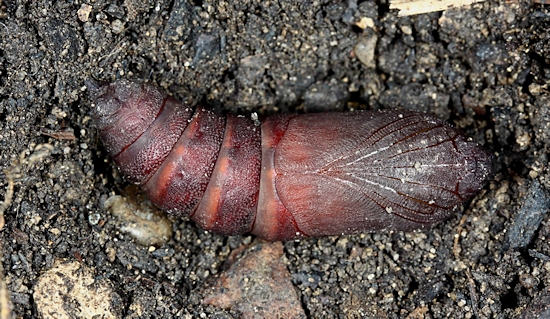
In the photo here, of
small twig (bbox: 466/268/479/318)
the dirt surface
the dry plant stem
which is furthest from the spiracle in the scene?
the dry plant stem

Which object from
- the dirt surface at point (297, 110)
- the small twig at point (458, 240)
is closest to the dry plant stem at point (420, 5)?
the dirt surface at point (297, 110)

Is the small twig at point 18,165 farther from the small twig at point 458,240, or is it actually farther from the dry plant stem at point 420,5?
the small twig at point 458,240

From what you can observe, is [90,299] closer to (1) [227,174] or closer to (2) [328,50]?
(1) [227,174]

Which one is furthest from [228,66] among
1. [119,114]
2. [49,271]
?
[49,271]

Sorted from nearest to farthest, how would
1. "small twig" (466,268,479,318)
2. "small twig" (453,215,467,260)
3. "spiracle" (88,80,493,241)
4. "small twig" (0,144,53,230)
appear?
"small twig" (0,144,53,230) < "spiracle" (88,80,493,241) < "small twig" (466,268,479,318) < "small twig" (453,215,467,260)

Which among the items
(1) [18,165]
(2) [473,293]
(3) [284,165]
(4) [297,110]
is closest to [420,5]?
(4) [297,110]

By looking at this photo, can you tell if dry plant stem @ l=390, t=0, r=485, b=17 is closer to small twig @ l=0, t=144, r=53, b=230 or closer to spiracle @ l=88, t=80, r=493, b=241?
spiracle @ l=88, t=80, r=493, b=241

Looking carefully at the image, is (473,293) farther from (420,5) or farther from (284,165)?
(420,5)
